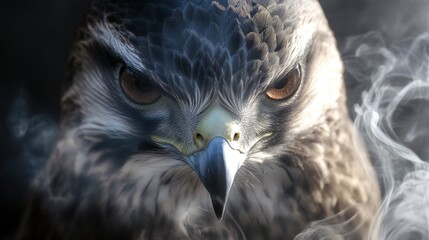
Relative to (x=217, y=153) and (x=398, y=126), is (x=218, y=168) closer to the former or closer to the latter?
(x=217, y=153)

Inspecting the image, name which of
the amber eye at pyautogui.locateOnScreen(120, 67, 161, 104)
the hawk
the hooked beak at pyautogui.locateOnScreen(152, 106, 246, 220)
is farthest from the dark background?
the hooked beak at pyautogui.locateOnScreen(152, 106, 246, 220)

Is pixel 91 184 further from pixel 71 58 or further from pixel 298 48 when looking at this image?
pixel 298 48

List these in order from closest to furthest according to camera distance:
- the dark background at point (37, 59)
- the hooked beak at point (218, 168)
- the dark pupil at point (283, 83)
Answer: the hooked beak at point (218, 168)
the dark pupil at point (283, 83)
the dark background at point (37, 59)

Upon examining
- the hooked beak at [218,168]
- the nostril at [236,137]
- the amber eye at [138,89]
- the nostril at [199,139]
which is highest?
the amber eye at [138,89]

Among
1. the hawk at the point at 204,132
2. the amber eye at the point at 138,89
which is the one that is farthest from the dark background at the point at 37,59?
the amber eye at the point at 138,89

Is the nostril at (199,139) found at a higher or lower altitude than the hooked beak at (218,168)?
higher

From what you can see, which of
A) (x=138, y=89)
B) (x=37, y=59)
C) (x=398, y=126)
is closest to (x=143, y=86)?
(x=138, y=89)

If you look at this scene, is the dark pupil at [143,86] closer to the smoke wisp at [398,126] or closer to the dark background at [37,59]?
the dark background at [37,59]

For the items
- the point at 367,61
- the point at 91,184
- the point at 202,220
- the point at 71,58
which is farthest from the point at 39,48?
the point at 367,61
